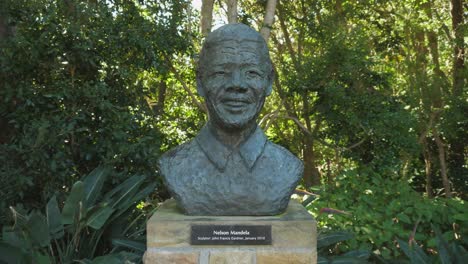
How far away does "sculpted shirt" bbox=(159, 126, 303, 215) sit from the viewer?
9.61 ft

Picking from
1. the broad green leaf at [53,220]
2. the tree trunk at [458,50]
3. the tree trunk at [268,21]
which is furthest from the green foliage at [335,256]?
the tree trunk at [458,50]

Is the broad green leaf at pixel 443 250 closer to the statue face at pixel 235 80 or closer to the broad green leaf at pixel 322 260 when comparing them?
the broad green leaf at pixel 322 260

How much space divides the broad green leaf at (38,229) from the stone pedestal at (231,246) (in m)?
1.10

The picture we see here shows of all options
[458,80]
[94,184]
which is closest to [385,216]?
[94,184]

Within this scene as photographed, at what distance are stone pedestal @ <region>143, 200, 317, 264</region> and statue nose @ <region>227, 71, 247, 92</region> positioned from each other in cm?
76

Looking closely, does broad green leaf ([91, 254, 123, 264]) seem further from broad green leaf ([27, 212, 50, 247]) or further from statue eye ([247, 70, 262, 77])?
statue eye ([247, 70, 262, 77])

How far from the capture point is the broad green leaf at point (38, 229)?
11.6 ft

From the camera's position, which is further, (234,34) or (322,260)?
(322,260)

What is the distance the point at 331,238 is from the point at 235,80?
2.09m

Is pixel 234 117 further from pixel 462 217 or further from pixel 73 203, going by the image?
pixel 462 217

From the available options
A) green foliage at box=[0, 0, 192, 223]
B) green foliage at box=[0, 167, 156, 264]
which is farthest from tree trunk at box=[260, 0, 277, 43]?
green foliage at box=[0, 167, 156, 264]

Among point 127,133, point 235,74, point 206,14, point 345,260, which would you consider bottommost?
point 345,260

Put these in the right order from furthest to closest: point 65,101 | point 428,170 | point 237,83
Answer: point 428,170 → point 65,101 → point 237,83

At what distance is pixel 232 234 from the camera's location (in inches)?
112
